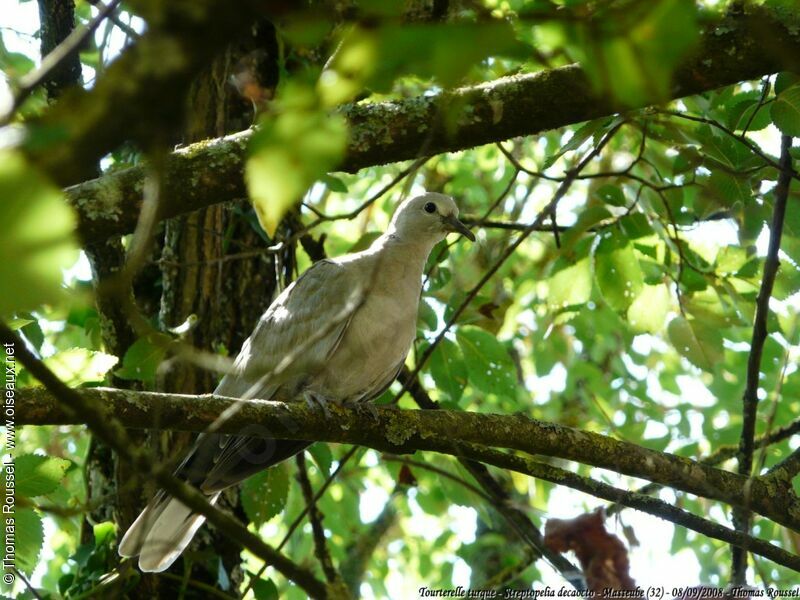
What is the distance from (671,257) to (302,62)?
2.07 meters

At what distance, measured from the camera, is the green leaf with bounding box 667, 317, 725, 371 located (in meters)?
3.92

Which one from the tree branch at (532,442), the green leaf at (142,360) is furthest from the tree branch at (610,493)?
the green leaf at (142,360)

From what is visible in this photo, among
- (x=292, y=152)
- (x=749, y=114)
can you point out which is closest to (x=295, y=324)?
(x=749, y=114)

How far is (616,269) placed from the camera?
381cm

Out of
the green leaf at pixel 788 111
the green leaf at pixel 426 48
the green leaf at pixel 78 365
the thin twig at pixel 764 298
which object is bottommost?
the green leaf at pixel 426 48

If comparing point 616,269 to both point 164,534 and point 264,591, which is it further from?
point 164,534

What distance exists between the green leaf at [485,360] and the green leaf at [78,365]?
5.45 ft

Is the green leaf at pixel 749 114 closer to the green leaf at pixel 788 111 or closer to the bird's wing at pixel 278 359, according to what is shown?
the green leaf at pixel 788 111

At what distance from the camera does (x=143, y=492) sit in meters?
3.95

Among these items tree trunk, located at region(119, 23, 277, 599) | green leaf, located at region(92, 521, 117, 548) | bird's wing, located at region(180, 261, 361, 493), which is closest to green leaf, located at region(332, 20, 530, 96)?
bird's wing, located at region(180, 261, 361, 493)

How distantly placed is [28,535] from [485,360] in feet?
6.52

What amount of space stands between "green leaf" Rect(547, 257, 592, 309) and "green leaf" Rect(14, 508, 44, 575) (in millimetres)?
2415

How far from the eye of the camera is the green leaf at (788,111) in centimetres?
284

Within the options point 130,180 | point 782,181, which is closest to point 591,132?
point 782,181
